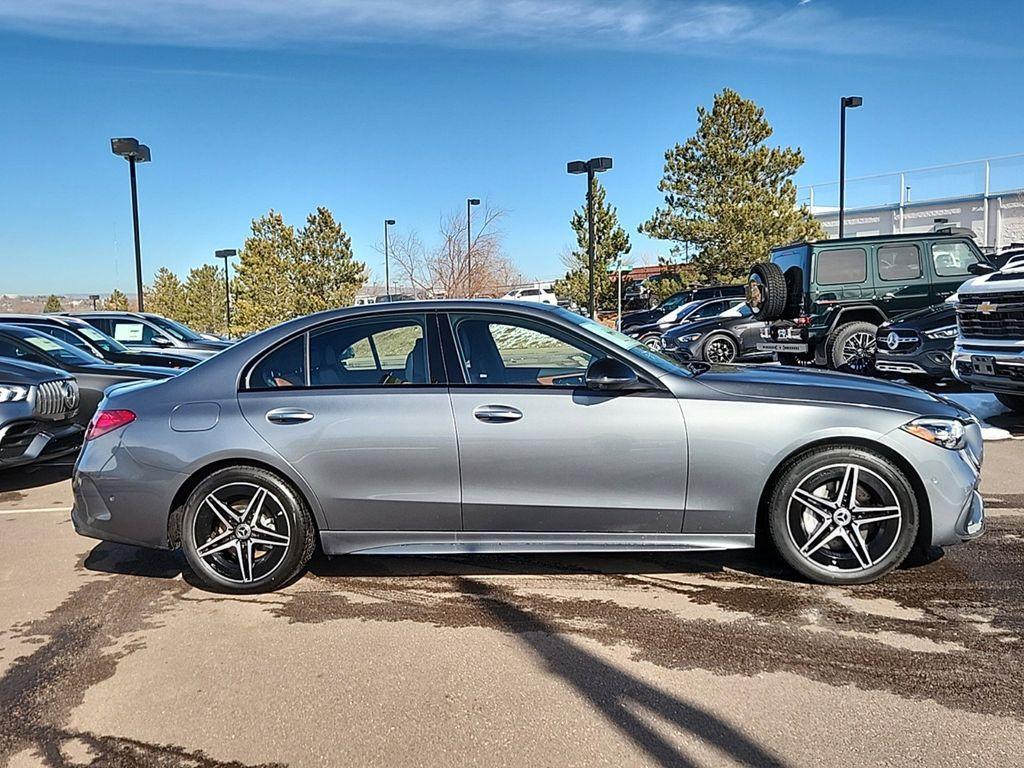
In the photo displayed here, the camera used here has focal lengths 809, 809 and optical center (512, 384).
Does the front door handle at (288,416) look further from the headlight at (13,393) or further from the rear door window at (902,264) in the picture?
the rear door window at (902,264)

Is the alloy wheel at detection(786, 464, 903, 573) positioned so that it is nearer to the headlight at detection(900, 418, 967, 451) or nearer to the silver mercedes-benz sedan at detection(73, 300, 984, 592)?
the silver mercedes-benz sedan at detection(73, 300, 984, 592)

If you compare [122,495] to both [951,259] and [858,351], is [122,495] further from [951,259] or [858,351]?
[951,259]

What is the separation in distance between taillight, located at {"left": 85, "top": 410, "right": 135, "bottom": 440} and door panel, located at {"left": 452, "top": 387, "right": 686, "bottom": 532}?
1790 mm

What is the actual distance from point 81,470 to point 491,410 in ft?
7.38

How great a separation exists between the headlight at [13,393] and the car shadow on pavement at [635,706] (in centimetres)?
513

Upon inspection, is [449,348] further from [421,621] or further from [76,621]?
[76,621]

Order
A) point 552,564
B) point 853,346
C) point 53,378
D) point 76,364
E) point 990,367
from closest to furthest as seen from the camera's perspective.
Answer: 1. point 552,564
2. point 53,378
3. point 990,367
4. point 76,364
5. point 853,346

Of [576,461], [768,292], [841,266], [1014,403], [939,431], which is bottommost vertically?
[1014,403]

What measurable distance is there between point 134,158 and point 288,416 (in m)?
16.1

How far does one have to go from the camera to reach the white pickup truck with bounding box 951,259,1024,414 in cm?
779

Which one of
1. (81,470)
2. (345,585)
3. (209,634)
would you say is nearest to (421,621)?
(345,585)

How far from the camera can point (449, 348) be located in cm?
427

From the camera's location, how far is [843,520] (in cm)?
398

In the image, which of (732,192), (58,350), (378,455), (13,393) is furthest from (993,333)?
(732,192)
